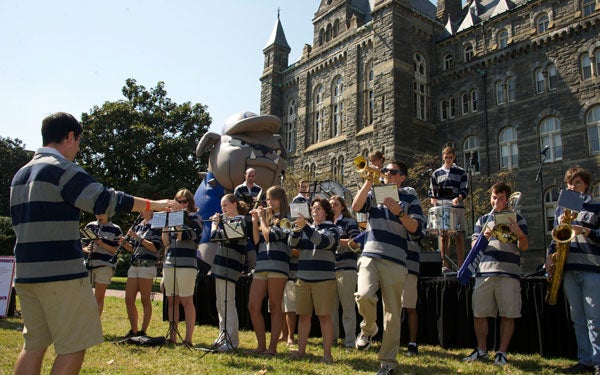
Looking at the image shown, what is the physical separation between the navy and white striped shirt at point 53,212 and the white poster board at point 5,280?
21.1 feet

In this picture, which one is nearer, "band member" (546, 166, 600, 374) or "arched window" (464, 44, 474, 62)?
"band member" (546, 166, 600, 374)

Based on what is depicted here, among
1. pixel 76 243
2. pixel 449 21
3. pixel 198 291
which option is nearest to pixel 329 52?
pixel 449 21

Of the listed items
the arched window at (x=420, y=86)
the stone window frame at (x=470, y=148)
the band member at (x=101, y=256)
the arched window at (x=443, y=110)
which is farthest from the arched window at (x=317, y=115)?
the band member at (x=101, y=256)

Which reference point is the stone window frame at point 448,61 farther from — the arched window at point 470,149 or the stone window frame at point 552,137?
the stone window frame at point 552,137

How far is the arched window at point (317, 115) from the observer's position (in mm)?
34969

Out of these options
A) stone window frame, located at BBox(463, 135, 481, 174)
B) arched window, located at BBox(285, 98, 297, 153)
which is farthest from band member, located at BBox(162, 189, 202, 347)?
arched window, located at BBox(285, 98, 297, 153)

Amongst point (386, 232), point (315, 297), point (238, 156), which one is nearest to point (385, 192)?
point (386, 232)

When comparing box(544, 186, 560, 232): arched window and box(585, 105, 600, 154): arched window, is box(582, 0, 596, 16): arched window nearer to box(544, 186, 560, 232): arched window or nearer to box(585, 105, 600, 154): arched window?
box(585, 105, 600, 154): arched window

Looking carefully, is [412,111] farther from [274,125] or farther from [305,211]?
[305,211]

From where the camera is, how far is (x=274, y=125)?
10.5 meters

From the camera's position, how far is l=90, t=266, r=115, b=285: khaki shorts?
6.53 meters

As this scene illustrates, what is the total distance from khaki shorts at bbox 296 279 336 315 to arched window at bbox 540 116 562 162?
2286 centimetres

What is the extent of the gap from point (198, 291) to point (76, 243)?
5792 mm

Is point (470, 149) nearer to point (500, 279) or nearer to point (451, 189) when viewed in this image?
point (451, 189)
